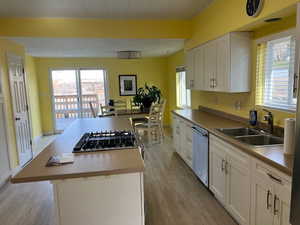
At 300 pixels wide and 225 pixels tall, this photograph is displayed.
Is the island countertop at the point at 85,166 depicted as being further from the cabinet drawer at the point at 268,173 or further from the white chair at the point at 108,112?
the white chair at the point at 108,112

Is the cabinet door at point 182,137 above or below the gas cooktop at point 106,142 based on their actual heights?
below

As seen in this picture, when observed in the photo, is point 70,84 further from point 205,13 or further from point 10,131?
point 205,13

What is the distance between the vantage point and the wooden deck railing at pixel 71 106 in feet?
23.6

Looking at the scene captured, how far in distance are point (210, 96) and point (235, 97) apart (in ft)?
2.73

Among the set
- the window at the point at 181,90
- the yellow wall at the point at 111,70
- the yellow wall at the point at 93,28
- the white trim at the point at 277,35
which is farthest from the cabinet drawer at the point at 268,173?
the yellow wall at the point at 111,70

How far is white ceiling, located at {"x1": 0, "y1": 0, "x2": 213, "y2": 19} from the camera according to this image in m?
3.03

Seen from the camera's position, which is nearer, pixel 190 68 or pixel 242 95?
pixel 242 95

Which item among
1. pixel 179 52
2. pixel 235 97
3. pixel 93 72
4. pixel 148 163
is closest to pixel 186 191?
pixel 148 163

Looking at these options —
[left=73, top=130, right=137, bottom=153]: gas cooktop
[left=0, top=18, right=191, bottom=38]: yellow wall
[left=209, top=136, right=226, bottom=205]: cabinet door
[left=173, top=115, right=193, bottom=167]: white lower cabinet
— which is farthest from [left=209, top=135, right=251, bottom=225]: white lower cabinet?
[left=0, top=18, right=191, bottom=38]: yellow wall

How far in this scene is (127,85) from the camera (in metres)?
7.45

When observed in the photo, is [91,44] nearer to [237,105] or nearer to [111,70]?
[111,70]

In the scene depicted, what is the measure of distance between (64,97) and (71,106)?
1.20 ft

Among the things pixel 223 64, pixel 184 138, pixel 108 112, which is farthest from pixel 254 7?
pixel 108 112

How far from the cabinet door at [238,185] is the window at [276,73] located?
80 cm
